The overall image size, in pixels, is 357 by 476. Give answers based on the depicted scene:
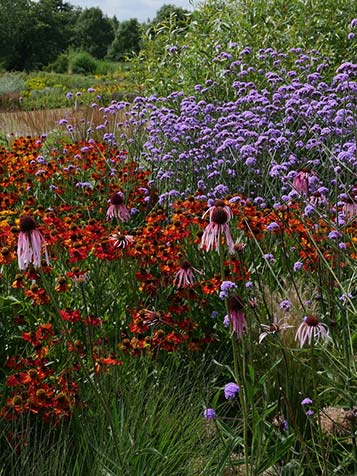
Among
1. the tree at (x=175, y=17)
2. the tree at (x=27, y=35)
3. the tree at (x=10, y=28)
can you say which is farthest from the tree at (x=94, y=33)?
the tree at (x=10, y=28)

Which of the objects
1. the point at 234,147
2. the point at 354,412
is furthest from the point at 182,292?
the point at 234,147

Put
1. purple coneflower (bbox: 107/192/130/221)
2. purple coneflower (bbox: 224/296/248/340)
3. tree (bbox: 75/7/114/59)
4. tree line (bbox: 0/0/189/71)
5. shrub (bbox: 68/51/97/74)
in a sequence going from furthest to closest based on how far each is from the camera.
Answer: tree (bbox: 75/7/114/59)
tree line (bbox: 0/0/189/71)
shrub (bbox: 68/51/97/74)
purple coneflower (bbox: 107/192/130/221)
purple coneflower (bbox: 224/296/248/340)

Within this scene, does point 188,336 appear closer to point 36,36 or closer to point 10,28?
point 10,28

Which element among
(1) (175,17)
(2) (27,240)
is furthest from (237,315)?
(1) (175,17)

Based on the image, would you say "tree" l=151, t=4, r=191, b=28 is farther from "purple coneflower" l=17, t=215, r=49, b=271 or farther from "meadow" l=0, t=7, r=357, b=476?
"purple coneflower" l=17, t=215, r=49, b=271

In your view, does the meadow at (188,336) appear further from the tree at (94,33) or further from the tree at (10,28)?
the tree at (94,33)

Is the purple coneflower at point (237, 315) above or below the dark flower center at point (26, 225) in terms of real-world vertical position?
below

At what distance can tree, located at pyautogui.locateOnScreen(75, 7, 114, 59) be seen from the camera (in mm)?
62375

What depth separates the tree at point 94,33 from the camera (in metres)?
62.4

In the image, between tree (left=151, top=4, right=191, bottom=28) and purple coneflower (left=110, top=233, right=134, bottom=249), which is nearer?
purple coneflower (left=110, top=233, right=134, bottom=249)

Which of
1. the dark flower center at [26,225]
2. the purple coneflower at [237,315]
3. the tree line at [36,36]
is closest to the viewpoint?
the dark flower center at [26,225]

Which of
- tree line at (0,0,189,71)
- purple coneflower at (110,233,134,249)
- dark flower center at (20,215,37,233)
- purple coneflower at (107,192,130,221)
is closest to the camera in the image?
dark flower center at (20,215,37,233)

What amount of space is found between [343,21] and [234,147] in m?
3.91

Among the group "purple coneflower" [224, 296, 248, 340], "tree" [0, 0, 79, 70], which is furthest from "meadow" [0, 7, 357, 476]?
"tree" [0, 0, 79, 70]
